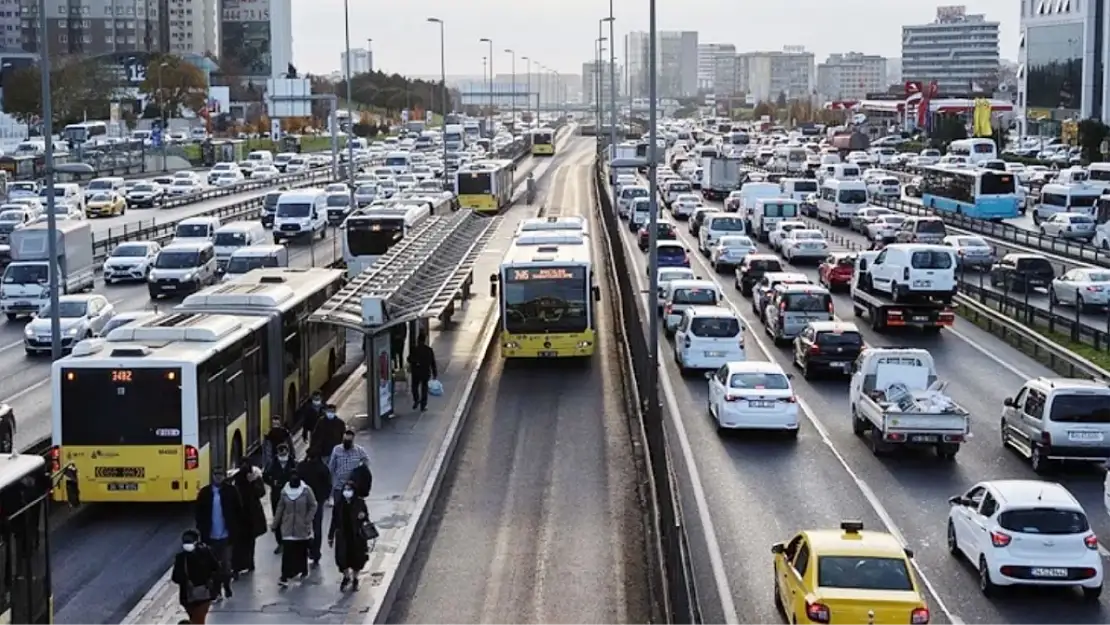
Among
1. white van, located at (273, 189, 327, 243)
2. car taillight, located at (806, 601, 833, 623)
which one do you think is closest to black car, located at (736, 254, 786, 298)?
white van, located at (273, 189, 327, 243)

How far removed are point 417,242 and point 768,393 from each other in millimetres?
15732

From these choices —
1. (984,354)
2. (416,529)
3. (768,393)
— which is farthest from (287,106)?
(416,529)

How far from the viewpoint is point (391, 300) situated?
2997 cm

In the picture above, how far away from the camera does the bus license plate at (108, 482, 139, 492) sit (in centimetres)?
2241

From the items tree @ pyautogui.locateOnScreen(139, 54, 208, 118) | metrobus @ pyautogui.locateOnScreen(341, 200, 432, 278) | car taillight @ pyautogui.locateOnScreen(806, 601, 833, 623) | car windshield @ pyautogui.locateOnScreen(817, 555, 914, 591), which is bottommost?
car taillight @ pyautogui.locateOnScreen(806, 601, 833, 623)

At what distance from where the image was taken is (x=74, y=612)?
18828mm

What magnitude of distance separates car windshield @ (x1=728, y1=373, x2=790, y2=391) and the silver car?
696 inches

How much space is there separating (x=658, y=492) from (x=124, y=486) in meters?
7.23

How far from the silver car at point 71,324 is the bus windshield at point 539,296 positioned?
10.4 m

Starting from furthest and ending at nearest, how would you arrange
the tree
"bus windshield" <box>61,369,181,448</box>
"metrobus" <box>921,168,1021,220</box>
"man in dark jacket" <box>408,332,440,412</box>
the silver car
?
the tree → "metrobus" <box>921,168,1021,220</box> → the silver car → "man in dark jacket" <box>408,332,440,412</box> → "bus windshield" <box>61,369,181,448</box>

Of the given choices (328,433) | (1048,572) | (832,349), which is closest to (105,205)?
(832,349)

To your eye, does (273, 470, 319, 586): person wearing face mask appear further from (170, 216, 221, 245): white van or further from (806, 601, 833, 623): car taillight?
(170, 216, 221, 245): white van

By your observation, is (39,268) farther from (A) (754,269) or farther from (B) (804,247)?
(B) (804,247)

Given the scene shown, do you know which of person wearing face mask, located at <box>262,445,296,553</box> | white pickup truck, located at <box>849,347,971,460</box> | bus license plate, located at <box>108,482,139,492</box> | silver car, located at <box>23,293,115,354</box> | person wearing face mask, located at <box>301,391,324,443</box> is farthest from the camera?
silver car, located at <box>23,293,115,354</box>
